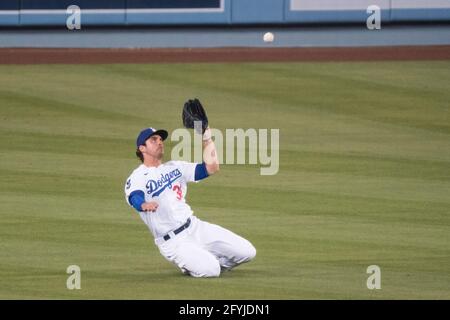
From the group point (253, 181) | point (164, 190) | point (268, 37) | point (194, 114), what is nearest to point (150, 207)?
point (164, 190)

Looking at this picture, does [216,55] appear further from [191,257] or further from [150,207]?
[150,207]

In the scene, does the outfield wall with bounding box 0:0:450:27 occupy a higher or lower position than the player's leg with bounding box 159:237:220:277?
higher

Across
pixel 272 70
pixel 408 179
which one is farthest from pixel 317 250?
pixel 272 70

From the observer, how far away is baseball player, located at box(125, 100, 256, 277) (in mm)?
10852

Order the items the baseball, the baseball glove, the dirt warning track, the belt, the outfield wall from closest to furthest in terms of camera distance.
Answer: the baseball glove
the belt
the dirt warning track
the outfield wall
the baseball

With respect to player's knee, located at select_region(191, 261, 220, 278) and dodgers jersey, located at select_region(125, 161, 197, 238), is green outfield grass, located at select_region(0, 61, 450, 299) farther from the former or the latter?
dodgers jersey, located at select_region(125, 161, 197, 238)

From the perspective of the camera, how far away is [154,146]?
11.0 meters

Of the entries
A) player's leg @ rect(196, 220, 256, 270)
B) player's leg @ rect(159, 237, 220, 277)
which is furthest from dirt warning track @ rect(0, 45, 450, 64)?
player's leg @ rect(159, 237, 220, 277)

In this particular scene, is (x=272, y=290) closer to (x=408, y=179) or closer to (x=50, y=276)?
(x=50, y=276)

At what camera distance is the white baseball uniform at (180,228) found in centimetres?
1087

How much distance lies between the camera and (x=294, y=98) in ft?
68.9

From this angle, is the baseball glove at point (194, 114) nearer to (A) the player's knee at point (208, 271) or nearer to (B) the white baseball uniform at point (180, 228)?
(B) the white baseball uniform at point (180, 228)

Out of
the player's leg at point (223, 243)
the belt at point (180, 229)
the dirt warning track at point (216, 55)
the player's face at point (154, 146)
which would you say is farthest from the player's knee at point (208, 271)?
the dirt warning track at point (216, 55)

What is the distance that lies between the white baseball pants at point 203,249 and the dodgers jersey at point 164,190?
0.39ft
